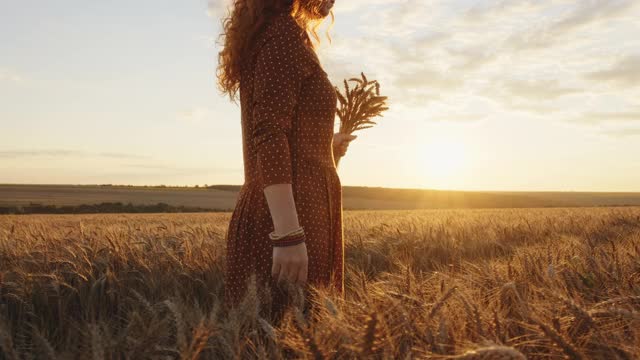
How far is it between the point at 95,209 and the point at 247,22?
26736mm


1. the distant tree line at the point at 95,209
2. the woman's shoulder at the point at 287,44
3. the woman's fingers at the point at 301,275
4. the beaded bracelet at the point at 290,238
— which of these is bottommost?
the distant tree line at the point at 95,209

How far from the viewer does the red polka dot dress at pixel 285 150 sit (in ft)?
6.52

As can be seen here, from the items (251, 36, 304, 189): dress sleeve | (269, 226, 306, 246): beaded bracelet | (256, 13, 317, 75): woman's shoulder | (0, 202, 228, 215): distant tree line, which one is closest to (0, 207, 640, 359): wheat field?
(269, 226, 306, 246): beaded bracelet

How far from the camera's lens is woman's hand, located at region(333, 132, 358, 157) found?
2.59m

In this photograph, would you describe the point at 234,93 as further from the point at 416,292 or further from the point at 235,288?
the point at 416,292

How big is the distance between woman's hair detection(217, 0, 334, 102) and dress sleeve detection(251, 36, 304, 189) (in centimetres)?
12

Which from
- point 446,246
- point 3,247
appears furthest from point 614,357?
point 3,247

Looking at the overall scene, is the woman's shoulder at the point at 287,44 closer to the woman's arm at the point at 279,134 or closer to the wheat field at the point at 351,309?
the woman's arm at the point at 279,134

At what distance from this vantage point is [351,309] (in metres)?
1.50

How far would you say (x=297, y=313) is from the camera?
50.3 inches

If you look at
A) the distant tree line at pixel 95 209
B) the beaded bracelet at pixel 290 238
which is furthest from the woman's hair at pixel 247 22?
the distant tree line at pixel 95 209

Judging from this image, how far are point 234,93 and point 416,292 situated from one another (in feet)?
3.71

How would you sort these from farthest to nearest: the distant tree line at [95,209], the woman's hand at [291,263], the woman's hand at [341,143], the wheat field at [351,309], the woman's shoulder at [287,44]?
the distant tree line at [95,209] < the woman's hand at [341,143] < the woman's shoulder at [287,44] < the woman's hand at [291,263] < the wheat field at [351,309]

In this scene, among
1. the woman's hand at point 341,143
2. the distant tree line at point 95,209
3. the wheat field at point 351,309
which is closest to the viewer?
the wheat field at point 351,309
